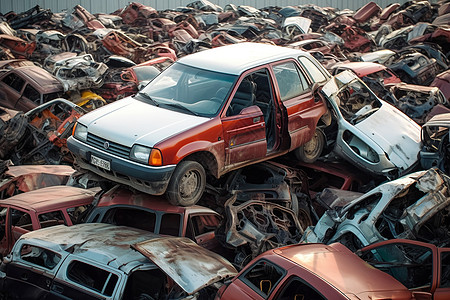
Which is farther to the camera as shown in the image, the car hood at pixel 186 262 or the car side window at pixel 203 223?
the car side window at pixel 203 223

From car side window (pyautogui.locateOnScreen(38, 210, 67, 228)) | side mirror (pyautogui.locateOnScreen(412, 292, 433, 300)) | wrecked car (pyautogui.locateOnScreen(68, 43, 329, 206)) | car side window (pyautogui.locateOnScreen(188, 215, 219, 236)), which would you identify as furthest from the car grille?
side mirror (pyautogui.locateOnScreen(412, 292, 433, 300))

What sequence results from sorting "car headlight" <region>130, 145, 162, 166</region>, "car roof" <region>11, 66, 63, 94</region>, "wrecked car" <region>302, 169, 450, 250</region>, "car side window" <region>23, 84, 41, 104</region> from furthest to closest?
1. "car side window" <region>23, 84, 41, 104</region>
2. "car roof" <region>11, 66, 63, 94</region>
3. "car headlight" <region>130, 145, 162, 166</region>
4. "wrecked car" <region>302, 169, 450, 250</region>

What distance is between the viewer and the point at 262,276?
5.88 m

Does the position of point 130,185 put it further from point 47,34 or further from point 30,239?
point 47,34

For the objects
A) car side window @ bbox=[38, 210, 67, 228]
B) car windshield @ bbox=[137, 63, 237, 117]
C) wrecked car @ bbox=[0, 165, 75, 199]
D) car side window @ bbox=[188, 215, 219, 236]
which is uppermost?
car windshield @ bbox=[137, 63, 237, 117]

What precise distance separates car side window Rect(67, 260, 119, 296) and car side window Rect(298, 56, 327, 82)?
5083mm

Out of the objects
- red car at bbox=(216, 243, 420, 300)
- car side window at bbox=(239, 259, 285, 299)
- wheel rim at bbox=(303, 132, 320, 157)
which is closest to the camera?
red car at bbox=(216, 243, 420, 300)

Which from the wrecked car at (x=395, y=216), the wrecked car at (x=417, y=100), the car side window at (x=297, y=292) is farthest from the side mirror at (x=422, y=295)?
the wrecked car at (x=417, y=100)

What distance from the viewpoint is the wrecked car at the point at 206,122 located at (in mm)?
7348

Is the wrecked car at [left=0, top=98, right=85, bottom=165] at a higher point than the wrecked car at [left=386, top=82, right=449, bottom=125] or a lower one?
lower

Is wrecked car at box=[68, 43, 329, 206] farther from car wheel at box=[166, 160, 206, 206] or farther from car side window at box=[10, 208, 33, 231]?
car side window at box=[10, 208, 33, 231]

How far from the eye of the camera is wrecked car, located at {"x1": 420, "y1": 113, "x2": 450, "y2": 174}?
8828 millimetres

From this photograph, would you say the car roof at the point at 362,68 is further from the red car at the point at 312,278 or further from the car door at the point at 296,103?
the red car at the point at 312,278

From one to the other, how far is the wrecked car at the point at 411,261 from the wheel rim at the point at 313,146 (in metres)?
3.40
